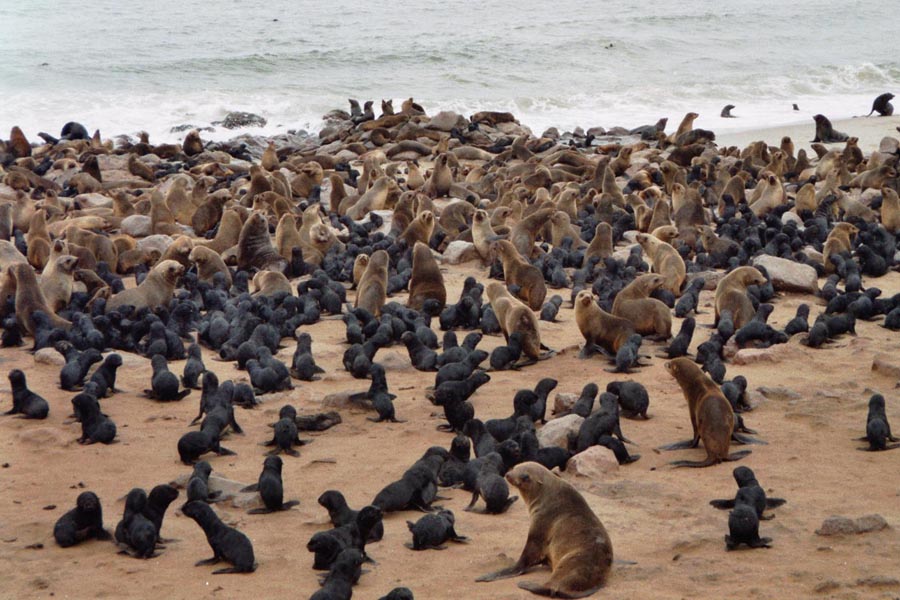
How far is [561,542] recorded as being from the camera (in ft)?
16.8

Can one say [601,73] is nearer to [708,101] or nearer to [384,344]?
[708,101]

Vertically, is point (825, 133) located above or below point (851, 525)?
above

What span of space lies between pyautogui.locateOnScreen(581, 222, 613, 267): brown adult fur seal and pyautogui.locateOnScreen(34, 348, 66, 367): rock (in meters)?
5.74

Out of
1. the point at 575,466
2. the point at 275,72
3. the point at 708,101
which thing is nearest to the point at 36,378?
the point at 575,466

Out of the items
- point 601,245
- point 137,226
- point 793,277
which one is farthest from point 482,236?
point 137,226

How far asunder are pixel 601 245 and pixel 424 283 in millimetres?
2393

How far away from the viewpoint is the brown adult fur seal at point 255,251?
12.2 meters

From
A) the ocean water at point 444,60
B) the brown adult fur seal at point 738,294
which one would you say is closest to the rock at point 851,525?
the brown adult fur seal at point 738,294

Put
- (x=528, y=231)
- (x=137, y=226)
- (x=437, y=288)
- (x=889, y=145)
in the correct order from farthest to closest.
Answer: (x=889, y=145) < (x=137, y=226) < (x=528, y=231) < (x=437, y=288)

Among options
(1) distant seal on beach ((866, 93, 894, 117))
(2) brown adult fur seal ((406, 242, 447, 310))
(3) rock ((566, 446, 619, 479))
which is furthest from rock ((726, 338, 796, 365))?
(1) distant seal on beach ((866, 93, 894, 117))

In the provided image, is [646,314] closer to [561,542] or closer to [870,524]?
[870,524]

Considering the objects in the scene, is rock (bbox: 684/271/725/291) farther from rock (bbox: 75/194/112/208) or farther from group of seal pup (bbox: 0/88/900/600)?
rock (bbox: 75/194/112/208)

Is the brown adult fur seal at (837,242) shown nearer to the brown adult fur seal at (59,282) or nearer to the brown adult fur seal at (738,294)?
the brown adult fur seal at (738,294)

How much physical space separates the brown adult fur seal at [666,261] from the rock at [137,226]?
6.37 m
